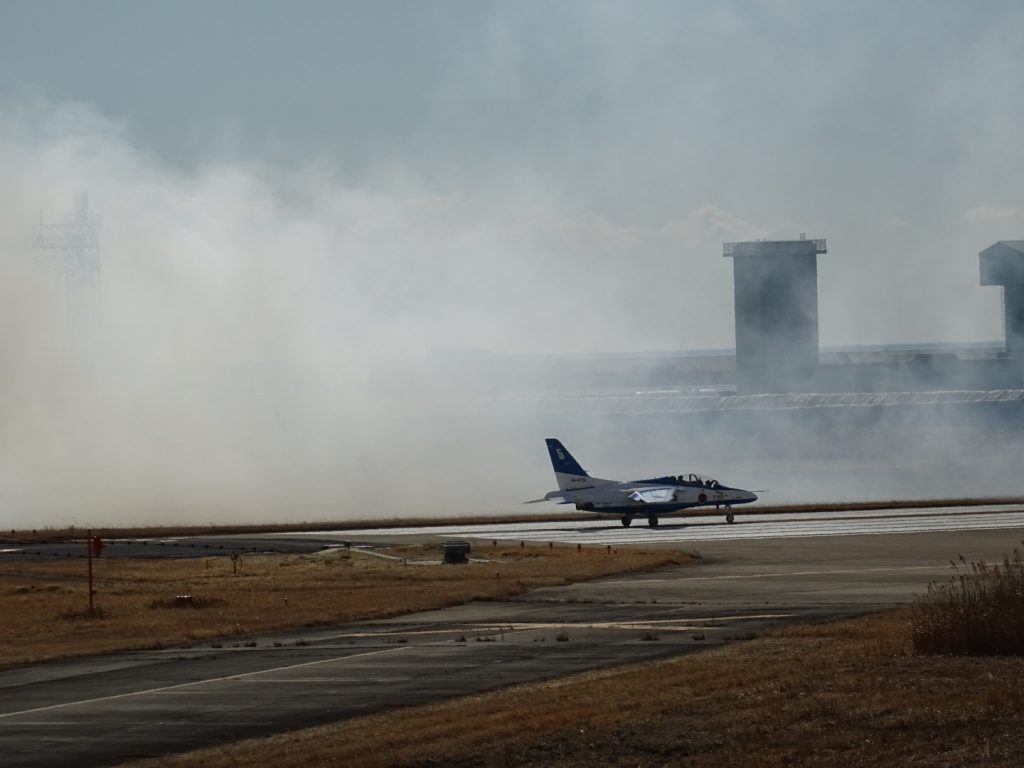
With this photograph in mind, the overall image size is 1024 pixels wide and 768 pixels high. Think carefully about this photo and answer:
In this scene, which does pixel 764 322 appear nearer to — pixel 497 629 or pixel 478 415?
pixel 478 415

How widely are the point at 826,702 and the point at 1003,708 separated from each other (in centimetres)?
231

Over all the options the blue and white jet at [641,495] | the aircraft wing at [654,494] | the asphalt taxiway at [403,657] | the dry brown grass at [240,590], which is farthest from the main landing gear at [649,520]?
the asphalt taxiway at [403,657]

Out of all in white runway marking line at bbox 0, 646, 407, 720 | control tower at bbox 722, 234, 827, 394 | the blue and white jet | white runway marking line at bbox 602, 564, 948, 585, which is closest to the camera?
white runway marking line at bbox 0, 646, 407, 720

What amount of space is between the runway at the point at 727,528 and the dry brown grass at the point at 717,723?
134 ft

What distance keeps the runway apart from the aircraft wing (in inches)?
56.2

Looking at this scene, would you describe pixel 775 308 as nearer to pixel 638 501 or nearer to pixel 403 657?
pixel 638 501

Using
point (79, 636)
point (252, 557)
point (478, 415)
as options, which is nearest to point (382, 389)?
point (478, 415)

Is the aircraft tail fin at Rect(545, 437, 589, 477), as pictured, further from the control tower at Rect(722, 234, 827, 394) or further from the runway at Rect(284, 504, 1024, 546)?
the control tower at Rect(722, 234, 827, 394)

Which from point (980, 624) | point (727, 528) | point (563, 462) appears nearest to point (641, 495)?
point (563, 462)

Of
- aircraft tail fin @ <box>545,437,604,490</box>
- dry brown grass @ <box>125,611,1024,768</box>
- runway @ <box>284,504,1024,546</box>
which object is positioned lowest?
dry brown grass @ <box>125,611,1024,768</box>

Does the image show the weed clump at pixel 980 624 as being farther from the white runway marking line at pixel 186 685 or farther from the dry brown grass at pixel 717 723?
the white runway marking line at pixel 186 685

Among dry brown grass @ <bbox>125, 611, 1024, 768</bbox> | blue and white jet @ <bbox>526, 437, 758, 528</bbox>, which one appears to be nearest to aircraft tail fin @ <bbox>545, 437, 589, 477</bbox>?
blue and white jet @ <bbox>526, 437, 758, 528</bbox>

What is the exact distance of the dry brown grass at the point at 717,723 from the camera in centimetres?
1661

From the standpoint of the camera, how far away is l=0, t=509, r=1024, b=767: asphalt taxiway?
2098 centimetres
